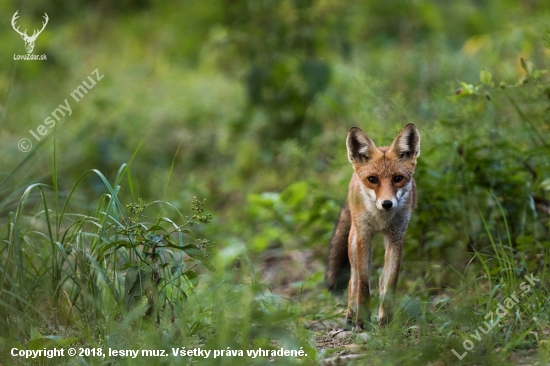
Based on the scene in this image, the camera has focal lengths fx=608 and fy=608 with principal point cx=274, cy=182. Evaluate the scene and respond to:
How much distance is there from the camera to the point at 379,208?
3895 mm

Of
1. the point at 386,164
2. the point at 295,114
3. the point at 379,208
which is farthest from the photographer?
the point at 295,114

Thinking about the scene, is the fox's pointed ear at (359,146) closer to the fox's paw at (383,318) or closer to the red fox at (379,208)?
the red fox at (379,208)

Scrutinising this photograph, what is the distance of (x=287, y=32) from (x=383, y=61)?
1924 millimetres

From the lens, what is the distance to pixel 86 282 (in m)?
3.89

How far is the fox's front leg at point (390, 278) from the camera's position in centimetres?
398

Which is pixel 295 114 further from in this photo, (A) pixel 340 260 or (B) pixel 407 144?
(B) pixel 407 144

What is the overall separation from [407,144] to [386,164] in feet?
0.67

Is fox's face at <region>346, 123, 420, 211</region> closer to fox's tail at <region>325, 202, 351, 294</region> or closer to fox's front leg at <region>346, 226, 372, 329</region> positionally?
A: fox's front leg at <region>346, 226, 372, 329</region>

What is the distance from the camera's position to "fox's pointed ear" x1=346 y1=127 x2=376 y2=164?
4.11 meters

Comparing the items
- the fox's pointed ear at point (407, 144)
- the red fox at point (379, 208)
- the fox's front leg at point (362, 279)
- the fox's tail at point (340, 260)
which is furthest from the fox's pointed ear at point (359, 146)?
the fox's tail at point (340, 260)

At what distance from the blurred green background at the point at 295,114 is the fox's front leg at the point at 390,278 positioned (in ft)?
0.86

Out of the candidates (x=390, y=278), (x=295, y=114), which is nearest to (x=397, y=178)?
(x=390, y=278)

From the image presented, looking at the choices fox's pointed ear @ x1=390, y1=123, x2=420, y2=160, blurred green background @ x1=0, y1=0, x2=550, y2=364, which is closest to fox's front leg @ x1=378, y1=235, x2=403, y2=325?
blurred green background @ x1=0, y1=0, x2=550, y2=364

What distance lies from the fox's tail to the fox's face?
2.32 ft
